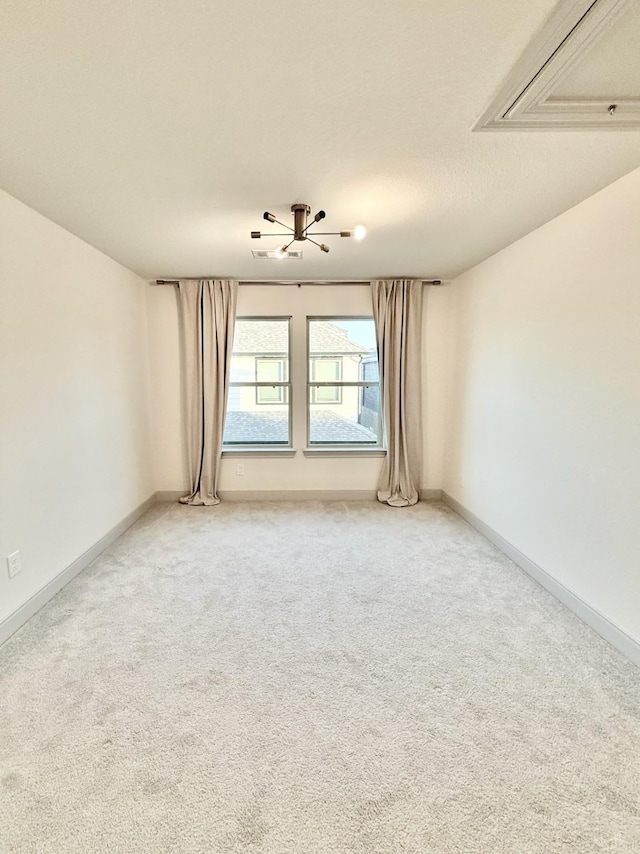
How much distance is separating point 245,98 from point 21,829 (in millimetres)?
2525

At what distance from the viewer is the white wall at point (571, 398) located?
1.92 meters

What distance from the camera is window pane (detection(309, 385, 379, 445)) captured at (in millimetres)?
4293

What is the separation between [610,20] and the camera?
107cm

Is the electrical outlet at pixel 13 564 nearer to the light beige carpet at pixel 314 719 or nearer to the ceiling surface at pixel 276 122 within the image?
the light beige carpet at pixel 314 719

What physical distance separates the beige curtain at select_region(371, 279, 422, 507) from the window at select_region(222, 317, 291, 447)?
1071 millimetres

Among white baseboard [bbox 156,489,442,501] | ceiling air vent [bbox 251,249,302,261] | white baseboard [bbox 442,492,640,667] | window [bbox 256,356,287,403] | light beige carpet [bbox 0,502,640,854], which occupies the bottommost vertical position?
light beige carpet [bbox 0,502,640,854]

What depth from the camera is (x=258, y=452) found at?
13.8 feet

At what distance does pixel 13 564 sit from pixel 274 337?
3.00 metres

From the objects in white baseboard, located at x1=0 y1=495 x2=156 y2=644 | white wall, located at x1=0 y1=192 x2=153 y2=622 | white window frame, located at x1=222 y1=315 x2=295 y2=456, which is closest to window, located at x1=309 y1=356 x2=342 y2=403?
white window frame, located at x1=222 y1=315 x2=295 y2=456

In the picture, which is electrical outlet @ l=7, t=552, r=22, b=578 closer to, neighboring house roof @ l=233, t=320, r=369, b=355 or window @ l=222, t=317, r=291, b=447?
window @ l=222, t=317, r=291, b=447

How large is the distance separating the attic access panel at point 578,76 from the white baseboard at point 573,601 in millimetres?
2342

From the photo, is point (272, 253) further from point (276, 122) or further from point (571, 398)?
point (571, 398)

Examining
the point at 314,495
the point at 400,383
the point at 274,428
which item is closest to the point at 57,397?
the point at 274,428

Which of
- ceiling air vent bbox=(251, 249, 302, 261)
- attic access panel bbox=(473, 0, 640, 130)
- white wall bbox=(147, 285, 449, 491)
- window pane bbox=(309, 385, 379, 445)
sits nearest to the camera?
attic access panel bbox=(473, 0, 640, 130)
